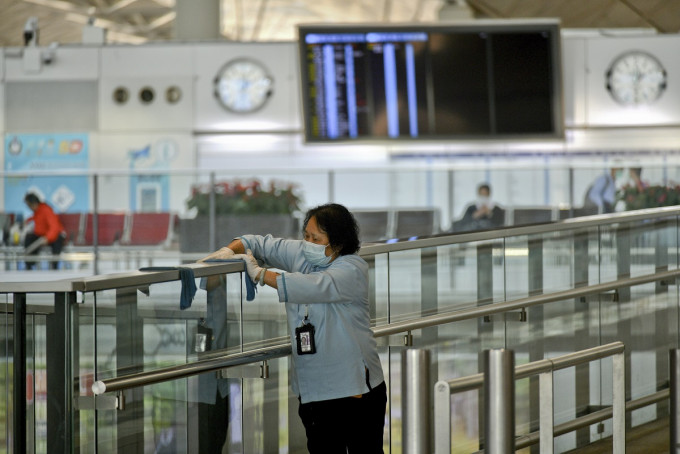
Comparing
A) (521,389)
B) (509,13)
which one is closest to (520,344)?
(521,389)

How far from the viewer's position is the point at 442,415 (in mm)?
2725

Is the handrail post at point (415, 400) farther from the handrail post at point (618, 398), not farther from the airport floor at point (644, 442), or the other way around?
the airport floor at point (644, 442)

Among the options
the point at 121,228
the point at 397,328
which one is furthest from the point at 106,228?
the point at 397,328

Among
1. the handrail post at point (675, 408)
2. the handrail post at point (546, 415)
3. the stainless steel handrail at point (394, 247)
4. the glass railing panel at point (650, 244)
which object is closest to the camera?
the handrail post at point (675, 408)

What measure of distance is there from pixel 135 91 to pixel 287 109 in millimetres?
2173

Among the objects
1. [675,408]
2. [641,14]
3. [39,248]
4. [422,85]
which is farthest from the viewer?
[641,14]

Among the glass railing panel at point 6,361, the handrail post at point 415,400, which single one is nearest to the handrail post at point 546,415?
the handrail post at point 415,400

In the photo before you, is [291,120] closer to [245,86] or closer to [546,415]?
[245,86]

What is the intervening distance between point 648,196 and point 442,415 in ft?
36.0

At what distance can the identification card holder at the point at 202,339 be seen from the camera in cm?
368

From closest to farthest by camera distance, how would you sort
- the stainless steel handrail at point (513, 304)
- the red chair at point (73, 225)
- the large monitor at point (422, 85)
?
the stainless steel handrail at point (513, 304), the red chair at point (73, 225), the large monitor at point (422, 85)

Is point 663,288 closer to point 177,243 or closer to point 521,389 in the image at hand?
point 521,389

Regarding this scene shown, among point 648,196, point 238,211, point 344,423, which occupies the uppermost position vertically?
point 648,196

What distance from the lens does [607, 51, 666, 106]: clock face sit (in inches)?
599
